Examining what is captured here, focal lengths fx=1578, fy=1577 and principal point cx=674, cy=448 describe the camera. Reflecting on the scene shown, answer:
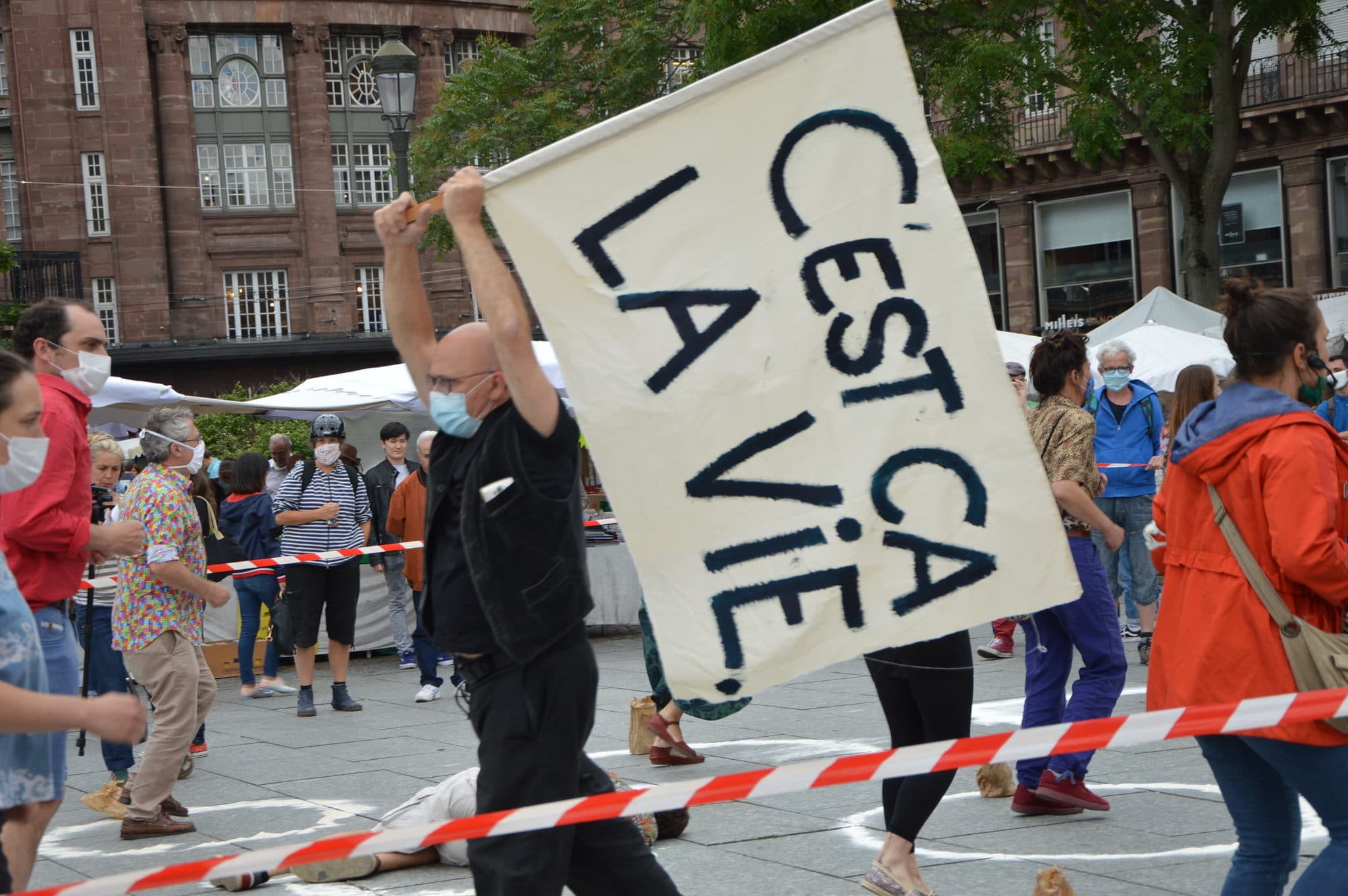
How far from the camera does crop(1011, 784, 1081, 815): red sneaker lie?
6.02 meters

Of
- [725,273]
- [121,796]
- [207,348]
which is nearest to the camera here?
[725,273]

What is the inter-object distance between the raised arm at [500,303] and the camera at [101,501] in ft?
22.4

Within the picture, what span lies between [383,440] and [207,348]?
118 feet

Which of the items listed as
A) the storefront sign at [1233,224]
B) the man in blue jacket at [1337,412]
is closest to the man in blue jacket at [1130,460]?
the man in blue jacket at [1337,412]

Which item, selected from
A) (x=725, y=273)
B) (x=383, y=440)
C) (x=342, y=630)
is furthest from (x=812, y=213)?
(x=383, y=440)

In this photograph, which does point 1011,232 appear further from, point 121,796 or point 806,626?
point 806,626

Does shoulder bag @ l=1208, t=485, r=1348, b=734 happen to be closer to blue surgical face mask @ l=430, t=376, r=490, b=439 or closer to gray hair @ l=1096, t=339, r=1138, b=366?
blue surgical face mask @ l=430, t=376, r=490, b=439

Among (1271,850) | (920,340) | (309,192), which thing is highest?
(309,192)

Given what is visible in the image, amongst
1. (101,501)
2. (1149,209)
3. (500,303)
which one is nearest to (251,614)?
(101,501)

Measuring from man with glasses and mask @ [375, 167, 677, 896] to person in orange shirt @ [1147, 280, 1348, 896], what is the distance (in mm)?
1407

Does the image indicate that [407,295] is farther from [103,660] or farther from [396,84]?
[396,84]

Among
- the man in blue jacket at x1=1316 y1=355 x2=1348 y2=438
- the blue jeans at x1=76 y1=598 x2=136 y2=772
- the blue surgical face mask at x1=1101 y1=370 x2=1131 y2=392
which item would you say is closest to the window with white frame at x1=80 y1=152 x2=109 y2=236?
the blue jeans at x1=76 y1=598 x2=136 y2=772

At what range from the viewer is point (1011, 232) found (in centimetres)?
3728

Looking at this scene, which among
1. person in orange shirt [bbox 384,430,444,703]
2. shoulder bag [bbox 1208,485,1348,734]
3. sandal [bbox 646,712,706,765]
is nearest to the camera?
shoulder bag [bbox 1208,485,1348,734]
